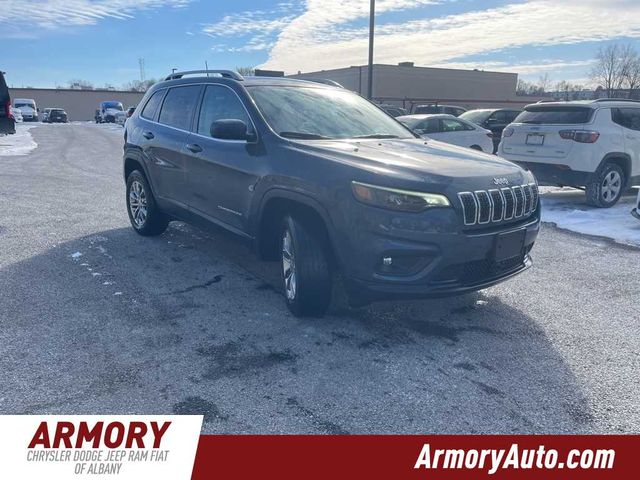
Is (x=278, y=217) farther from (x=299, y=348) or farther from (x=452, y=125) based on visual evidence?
(x=452, y=125)

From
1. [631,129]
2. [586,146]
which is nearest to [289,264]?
[586,146]

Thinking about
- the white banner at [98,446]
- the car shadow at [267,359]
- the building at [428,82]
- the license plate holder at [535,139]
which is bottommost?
the white banner at [98,446]

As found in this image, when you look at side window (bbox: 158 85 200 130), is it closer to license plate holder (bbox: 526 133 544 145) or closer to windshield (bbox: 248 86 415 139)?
windshield (bbox: 248 86 415 139)

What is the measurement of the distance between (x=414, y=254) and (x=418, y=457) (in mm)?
1274

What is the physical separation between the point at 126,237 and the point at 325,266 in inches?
139

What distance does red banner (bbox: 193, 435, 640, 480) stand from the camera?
2475 mm

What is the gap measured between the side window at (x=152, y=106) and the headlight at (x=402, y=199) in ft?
11.9

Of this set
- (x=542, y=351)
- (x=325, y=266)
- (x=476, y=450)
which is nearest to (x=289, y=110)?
(x=325, y=266)

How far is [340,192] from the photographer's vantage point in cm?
352

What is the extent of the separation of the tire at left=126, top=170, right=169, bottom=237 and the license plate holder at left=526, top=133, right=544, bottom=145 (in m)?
6.03

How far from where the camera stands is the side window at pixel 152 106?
20.0 ft

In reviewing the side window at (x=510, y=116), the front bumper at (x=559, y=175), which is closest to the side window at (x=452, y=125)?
the front bumper at (x=559, y=175)

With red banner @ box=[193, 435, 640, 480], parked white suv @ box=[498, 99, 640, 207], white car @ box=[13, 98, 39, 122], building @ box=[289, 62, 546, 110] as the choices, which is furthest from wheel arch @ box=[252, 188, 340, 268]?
white car @ box=[13, 98, 39, 122]

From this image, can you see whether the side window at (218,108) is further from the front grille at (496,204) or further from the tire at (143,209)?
the front grille at (496,204)
